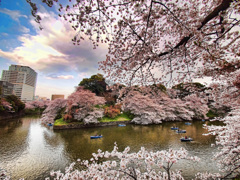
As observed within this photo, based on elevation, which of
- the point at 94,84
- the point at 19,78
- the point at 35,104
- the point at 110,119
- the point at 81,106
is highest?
the point at 19,78

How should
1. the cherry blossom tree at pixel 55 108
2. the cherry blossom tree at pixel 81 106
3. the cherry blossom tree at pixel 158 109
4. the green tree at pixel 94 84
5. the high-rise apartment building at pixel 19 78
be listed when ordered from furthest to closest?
1. the high-rise apartment building at pixel 19 78
2. the green tree at pixel 94 84
3. the cherry blossom tree at pixel 158 109
4. the cherry blossom tree at pixel 55 108
5. the cherry blossom tree at pixel 81 106

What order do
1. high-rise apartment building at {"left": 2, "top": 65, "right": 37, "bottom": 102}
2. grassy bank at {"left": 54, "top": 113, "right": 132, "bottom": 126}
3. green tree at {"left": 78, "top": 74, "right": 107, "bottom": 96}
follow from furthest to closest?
high-rise apartment building at {"left": 2, "top": 65, "right": 37, "bottom": 102} < green tree at {"left": 78, "top": 74, "right": 107, "bottom": 96} < grassy bank at {"left": 54, "top": 113, "right": 132, "bottom": 126}

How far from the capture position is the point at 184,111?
23703mm

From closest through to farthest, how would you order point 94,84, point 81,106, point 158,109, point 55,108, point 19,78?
point 81,106 → point 55,108 → point 158,109 → point 94,84 → point 19,78

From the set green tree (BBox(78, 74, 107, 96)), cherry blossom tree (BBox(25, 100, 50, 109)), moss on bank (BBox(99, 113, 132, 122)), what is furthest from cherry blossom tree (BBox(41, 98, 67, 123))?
cherry blossom tree (BBox(25, 100, 50, 109))

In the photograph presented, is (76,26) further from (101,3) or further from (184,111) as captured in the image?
(184,111)

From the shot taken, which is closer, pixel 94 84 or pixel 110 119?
pixel 110 119

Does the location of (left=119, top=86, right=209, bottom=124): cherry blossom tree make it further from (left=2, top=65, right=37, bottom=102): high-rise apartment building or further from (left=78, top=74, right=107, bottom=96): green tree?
(left=2, top=65, right=37, bottom=102): high-rise apartment building

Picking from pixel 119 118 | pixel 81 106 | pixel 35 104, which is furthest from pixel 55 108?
pixel 35 104

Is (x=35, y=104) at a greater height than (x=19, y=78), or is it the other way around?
(x=19, y=78)

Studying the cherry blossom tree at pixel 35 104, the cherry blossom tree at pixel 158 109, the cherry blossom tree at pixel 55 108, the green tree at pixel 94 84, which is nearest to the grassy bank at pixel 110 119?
the cherry blossom tree at pixel 158 109

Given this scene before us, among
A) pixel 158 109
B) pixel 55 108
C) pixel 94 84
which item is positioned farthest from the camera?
pixel 94 84

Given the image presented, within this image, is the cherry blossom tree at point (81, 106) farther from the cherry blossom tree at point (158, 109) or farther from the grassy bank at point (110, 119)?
the cherry blossom tree at point (158, 109)

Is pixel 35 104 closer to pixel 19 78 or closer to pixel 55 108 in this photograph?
pixel 55 108
